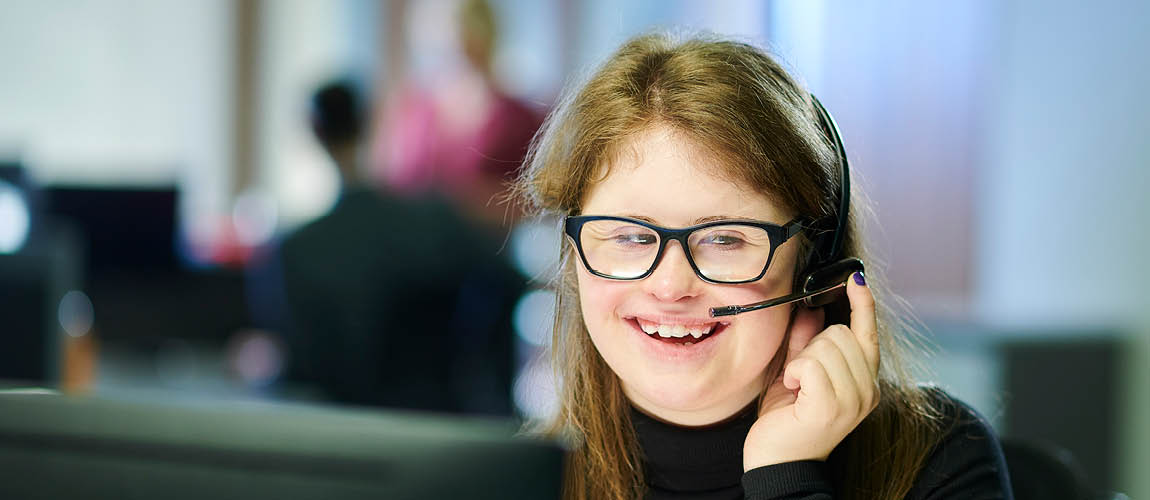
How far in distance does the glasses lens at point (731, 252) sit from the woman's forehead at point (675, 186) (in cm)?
2

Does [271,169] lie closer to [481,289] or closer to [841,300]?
[481,289]

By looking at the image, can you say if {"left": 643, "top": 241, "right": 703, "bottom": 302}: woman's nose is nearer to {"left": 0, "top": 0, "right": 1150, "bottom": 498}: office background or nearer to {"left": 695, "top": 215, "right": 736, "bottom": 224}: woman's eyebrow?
{"left": 695, "top": 215, "right": 736, "bottom": 224}: woman's eyebrow

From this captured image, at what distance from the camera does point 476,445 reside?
59 cm

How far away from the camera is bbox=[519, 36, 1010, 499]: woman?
875 millimetres

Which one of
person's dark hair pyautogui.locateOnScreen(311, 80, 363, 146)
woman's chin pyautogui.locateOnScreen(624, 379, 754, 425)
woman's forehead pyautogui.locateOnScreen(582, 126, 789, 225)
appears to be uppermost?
person's dark hair pyautogui.locateOnScreen(311, 80, 363, 146)

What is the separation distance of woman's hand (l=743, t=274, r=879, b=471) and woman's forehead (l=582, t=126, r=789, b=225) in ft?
0.38

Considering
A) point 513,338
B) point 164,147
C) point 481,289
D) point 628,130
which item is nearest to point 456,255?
point 481,289

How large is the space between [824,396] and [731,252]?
14 centimetres

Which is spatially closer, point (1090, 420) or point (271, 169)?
point (1090, 420)

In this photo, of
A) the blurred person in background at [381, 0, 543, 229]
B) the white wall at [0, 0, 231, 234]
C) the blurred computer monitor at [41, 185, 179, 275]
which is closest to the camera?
the blurred person in background at [381, 0, 543, 229]

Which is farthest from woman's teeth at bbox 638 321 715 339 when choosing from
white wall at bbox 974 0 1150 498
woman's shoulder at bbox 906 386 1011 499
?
white wall at bbox 974 0 1150 498

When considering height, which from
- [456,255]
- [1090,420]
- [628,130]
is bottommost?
[1090,420]

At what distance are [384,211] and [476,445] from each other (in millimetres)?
1982

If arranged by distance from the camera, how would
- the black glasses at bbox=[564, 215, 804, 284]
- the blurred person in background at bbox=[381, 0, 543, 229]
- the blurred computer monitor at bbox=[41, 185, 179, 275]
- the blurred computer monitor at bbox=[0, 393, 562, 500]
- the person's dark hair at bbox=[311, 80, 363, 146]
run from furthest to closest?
the blurred computer monitor at bbox=[41, 185, 179, 275], the blurred person in background at bbox=[381, 0, 543, 229], the person's dark hair at bbox=[311, 80, 363, 146], the black glasses at bbox=[564, 215, 804, 284], the blurred computer monitor at bbox=[0, 393, 562, 500]
